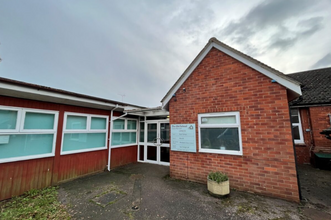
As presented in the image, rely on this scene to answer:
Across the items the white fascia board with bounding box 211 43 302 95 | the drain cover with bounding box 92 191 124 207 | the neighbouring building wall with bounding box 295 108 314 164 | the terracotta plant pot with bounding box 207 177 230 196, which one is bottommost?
the drain cover with bounding box 92 191 124 207

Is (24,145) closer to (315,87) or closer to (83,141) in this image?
(83,141)

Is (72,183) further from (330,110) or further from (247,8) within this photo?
(330,110)

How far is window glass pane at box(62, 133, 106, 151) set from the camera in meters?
5.13

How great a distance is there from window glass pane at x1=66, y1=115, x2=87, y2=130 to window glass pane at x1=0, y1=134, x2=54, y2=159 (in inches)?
27.7

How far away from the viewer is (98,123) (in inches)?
246

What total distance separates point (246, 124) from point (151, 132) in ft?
17.8

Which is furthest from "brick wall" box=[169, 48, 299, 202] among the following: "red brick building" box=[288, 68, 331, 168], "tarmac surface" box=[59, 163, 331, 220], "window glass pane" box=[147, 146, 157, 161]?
"red brick building" box=[288, 68, 331, 168]

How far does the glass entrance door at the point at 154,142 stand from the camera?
7.34m

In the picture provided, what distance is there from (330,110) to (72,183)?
529 inches

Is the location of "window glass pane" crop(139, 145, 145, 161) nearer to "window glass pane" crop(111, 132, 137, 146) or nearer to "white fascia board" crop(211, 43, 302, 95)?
"window glass pane" crop(111, 132, 137, 146)

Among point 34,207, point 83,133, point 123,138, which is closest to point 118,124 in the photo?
point 123,138

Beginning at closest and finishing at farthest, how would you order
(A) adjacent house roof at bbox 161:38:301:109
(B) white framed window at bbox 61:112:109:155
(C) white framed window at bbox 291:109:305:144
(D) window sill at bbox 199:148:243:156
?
(A) adjacent house roof at bbox 161:38:301:109 → (D) window sill at bbox 199:148:243:156 → (B) white framed window at bbox 61:112:109:155 → (C) white framed window at bbox 291:109:305:144

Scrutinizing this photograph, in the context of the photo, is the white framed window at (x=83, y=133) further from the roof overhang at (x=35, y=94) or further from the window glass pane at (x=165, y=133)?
the window glass pane at (x=165, y=133)

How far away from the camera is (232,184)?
3982 mm
